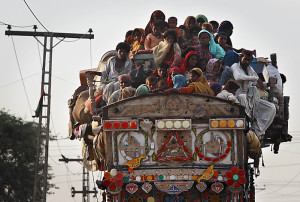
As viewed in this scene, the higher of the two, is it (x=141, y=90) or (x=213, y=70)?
(x=213, y=70)

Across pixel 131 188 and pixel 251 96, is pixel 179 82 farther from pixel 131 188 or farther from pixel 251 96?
pixel 131 188

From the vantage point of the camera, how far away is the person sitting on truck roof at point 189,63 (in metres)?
20.1

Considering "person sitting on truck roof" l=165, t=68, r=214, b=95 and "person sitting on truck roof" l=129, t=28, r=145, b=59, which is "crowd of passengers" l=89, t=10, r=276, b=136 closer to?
"person sitting on truck roof" l=165, t=68, r=214, b=95

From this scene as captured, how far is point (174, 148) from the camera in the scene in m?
18.0

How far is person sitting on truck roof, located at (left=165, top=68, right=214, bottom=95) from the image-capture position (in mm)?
18241

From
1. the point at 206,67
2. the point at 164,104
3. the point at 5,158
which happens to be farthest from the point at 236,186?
the point at 5,158

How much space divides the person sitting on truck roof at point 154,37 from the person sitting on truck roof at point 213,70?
2.03 m

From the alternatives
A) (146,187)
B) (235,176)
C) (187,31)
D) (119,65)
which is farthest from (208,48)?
(146,187)

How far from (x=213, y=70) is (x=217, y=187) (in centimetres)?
293

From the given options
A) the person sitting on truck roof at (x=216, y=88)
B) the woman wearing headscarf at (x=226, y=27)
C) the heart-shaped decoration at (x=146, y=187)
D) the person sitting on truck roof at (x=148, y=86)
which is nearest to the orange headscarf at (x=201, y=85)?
the person sitting on truck roof at (x=216, y=88)

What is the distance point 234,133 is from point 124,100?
6.58 feet

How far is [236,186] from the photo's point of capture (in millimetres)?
17766

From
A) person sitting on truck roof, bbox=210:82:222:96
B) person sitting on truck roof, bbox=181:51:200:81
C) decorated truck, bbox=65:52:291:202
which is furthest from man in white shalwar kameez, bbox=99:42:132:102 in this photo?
decorated truck, bbox=65:52:291:202

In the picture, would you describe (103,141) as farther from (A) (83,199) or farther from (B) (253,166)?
(A) (83,199)
